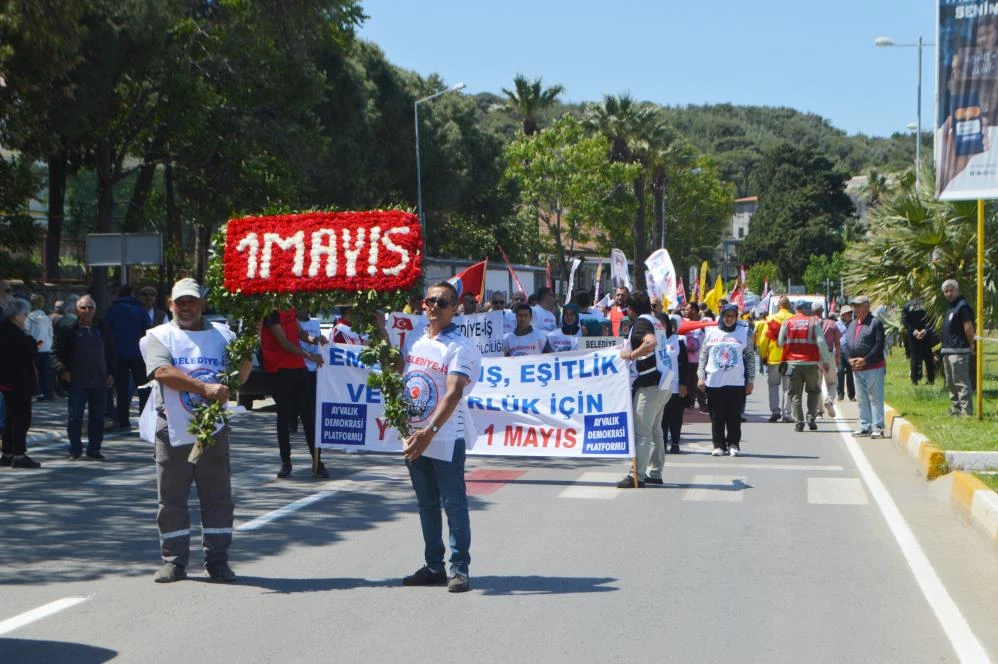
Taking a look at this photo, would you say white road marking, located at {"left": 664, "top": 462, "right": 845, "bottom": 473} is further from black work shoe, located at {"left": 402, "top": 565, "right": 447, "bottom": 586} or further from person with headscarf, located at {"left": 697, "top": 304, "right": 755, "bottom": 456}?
black work shoe, located at {"left": 402, "top": 565, "right": 447, "bottom": 586}

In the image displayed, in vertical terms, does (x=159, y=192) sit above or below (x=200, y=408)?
above

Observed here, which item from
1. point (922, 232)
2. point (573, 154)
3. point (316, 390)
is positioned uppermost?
point (573, 154)

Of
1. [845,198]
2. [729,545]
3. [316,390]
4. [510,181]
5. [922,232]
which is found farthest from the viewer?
[845,198]

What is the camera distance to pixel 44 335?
20.4 meters

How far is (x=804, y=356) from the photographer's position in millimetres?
17609

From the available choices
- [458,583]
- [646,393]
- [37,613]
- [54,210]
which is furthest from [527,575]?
[54,210]

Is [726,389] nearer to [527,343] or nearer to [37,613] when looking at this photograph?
[527,343]

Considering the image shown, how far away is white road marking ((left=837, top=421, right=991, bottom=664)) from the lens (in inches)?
240

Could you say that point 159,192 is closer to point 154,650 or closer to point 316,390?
point 316,390

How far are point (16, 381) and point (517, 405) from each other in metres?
5.01

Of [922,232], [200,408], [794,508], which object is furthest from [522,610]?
[922,232]

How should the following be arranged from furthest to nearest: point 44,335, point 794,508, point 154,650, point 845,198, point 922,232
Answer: point 845,198
point 922,232
point 44,335
point 794,508
point 154,650

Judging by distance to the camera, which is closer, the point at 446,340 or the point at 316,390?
the point at 446,340

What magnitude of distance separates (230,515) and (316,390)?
6098mm
